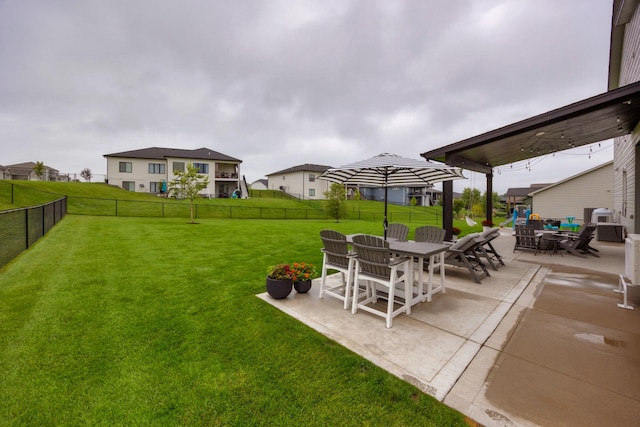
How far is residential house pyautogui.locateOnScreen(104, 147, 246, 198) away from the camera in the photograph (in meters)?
33.4

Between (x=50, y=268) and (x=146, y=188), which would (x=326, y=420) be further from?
(x=146, y=188)

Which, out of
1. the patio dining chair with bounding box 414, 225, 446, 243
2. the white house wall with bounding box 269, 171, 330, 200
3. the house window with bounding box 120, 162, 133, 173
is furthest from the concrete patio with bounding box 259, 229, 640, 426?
the white house wall with bounding box 269, 171, 330, 200

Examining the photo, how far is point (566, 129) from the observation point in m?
7.88

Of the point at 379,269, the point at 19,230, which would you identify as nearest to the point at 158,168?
the point at 19,230

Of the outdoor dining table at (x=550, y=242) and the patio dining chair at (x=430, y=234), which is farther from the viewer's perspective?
the outdoor dining table at (x=550, y=242)

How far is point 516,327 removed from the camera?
362 centimetres

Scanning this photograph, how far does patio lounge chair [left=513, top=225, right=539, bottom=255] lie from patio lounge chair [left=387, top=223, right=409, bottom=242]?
5.49 meters

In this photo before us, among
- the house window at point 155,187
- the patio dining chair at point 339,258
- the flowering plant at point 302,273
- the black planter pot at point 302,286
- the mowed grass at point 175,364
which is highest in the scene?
the house window at point 155,187

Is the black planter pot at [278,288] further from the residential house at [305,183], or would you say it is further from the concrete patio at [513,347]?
the residential house at [305,183]

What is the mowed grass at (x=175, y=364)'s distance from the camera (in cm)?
209

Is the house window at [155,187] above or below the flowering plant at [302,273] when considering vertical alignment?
above

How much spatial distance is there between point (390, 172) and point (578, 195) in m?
25.4

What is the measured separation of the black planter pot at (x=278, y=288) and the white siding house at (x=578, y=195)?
86.6 feet

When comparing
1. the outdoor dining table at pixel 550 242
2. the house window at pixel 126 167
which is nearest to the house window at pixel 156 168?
the house window at pixel 126 167
